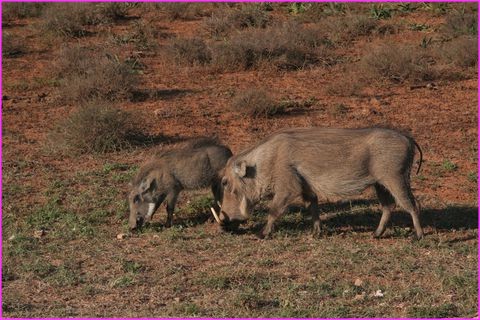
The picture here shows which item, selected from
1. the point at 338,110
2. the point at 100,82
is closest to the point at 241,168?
the point at 338,110

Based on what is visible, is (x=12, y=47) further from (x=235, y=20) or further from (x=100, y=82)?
(x=235, y=20)

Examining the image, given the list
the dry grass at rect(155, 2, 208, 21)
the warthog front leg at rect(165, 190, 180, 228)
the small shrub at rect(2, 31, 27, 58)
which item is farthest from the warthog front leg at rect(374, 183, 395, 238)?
the dry grass at rect(155, 2, 208, 21)

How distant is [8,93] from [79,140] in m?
3.58

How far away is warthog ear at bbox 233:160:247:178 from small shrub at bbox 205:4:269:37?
9.96 metres

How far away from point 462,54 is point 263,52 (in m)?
3.32

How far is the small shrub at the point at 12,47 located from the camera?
1621cm

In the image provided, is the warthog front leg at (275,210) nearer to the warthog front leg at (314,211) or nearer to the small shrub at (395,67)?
the warthog front leg at (314,211)

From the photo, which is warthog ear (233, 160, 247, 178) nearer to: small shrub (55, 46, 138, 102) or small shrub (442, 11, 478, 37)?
small shrub (55, 46, 138, 102)

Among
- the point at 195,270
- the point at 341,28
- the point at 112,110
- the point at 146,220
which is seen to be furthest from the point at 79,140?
the point at 341,28

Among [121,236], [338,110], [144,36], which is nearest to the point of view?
[121,236]

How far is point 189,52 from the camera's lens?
Result: 15.3m

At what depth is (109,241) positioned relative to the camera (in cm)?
764

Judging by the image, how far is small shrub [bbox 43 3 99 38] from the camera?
17.6 meters

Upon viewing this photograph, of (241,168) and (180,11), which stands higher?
(241,168)
